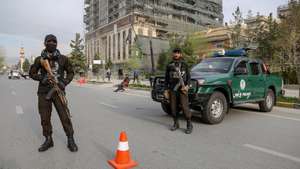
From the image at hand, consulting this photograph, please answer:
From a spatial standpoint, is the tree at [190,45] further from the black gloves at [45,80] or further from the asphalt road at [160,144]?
the black gloves at [45,80]

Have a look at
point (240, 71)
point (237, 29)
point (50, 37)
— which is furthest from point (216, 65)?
point (237, 29)

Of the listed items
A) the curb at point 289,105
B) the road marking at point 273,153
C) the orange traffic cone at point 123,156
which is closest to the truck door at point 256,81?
the curb at point 289,105

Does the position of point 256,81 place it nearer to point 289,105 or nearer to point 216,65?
point 216,65

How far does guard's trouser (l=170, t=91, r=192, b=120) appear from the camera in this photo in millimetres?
5719

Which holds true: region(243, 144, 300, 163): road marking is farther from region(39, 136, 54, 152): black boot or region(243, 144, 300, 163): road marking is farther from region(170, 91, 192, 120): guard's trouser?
region(39, 136, 54, 152): black boot

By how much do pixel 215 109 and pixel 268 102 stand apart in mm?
3179

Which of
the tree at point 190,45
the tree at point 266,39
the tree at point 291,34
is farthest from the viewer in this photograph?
the tree at point 190,45

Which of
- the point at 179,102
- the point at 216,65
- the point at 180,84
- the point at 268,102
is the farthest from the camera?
the point at 268,102

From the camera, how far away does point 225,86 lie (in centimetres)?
676

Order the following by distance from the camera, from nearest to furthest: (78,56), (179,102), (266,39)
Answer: (179,102), (266,39), (78,56)

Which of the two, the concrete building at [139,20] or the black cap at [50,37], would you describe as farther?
the concrete building at [139,20]

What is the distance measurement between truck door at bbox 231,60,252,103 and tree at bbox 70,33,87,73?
47.9 metres

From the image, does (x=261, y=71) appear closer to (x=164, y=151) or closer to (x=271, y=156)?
(x=271, y=156)

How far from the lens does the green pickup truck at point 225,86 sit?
634 centimetres
